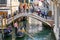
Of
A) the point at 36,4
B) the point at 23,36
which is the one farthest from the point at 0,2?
the point at 23,36

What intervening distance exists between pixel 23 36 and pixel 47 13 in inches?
76.2

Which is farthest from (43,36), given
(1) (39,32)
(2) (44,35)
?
(1) (39,32)

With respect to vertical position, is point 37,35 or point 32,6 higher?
point 32,6

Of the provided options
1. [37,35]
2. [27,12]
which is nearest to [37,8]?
[27,12]

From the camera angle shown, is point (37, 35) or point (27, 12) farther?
point (27, 12)

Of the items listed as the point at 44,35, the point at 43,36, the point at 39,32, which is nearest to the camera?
the point at 43,36

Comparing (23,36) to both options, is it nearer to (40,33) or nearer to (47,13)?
(40,33)

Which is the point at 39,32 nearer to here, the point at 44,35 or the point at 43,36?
the point at 44,35

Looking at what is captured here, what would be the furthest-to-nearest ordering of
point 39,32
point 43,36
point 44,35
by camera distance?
point 39,32, point 44,35, point 43,36

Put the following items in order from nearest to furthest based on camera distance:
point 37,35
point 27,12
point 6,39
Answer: point 6,39 < point 37,35 < point 27,12

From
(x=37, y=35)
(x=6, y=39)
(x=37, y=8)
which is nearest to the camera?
(x=6, y=39)

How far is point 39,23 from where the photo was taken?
8.64 metres

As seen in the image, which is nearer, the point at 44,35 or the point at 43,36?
the point at 43,36

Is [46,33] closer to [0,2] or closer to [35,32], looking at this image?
[35,32]
